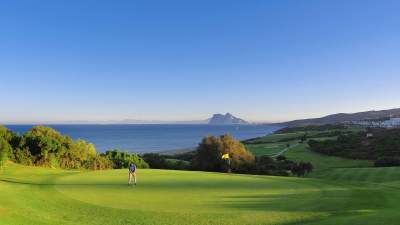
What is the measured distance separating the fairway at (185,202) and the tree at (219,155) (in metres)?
24.8

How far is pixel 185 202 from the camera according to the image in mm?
16906

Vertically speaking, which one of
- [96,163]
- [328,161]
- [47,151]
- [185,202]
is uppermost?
[47,151]

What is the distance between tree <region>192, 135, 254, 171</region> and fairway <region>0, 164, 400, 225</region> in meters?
24.8

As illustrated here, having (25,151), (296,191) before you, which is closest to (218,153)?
(25,151)

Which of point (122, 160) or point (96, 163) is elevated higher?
point (96, 163)

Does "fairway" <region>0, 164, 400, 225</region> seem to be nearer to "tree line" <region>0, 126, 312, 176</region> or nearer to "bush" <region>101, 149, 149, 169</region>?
"tree line" <region>0, 126, 312, 176</region>

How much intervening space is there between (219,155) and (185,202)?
32.6m

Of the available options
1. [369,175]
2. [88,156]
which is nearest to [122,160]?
[88,156]

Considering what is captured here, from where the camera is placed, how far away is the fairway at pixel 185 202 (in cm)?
1413

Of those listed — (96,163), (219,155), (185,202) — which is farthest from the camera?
(219,155)

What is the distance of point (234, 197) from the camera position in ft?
59.9

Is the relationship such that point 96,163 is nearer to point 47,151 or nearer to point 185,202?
point 47,151

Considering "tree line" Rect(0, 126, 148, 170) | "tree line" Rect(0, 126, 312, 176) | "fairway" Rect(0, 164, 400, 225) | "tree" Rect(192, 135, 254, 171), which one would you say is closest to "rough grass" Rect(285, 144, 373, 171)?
"tree line" Rect(0, 126, 312, 176)

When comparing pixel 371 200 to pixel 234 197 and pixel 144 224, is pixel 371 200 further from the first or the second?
pixel 144 224
